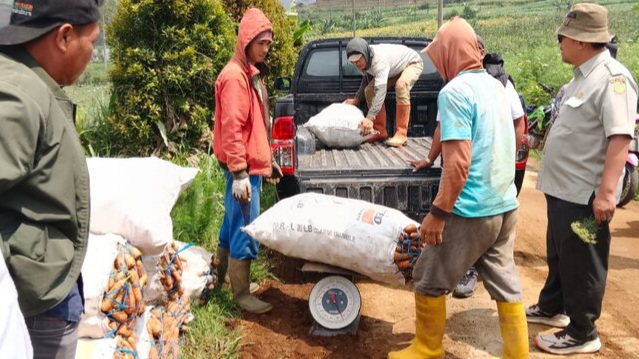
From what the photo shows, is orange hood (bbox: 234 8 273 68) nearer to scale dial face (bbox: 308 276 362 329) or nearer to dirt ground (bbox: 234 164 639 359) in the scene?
scale dial face (bbox: 308 276 362 329)

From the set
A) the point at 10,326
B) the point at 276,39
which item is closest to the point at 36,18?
the point at 10,326

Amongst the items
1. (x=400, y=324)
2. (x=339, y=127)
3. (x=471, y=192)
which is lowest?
(x=400, y=324)

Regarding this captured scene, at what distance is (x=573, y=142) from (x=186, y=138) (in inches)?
157

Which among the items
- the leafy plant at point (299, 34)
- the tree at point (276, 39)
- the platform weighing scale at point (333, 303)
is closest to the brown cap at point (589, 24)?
the platform weighing scale at point (333, 303)

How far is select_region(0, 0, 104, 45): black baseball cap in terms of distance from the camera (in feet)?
5.15

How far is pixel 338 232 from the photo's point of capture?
3389mm

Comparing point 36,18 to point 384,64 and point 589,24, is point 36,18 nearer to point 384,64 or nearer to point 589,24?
point 589,24

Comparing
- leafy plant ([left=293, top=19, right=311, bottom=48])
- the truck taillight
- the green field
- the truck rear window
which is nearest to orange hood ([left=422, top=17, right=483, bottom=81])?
the truck taillight

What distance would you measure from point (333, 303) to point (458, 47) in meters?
1.71

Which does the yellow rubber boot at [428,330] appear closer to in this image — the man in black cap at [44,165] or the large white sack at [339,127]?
the man in black cap at [44,165]

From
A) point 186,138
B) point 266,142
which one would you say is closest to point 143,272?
point 266,142

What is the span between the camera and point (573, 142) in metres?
3.21

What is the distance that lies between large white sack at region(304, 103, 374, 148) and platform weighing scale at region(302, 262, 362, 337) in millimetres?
1688

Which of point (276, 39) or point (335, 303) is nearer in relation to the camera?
point (335, 303)
